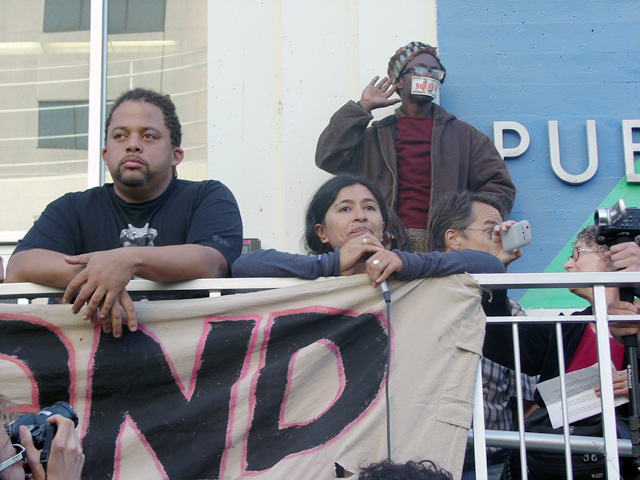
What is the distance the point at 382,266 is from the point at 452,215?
1229 millimetres

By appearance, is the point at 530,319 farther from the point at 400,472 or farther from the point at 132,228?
the point at 132,228

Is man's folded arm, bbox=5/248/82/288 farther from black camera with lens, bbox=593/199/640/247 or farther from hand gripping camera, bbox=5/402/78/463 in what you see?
black camera with lens, bbox=593/199/640/247

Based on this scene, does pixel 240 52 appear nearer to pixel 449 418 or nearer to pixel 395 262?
pixel 395 262

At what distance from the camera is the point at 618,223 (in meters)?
3.16

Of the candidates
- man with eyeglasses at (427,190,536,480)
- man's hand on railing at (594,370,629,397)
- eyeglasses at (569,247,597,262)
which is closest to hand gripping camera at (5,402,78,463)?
man with eyeglasses at (427,190,536,480)

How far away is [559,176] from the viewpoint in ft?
17.3

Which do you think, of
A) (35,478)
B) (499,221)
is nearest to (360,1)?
(499,221)

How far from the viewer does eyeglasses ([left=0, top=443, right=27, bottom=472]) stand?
6.96 ft

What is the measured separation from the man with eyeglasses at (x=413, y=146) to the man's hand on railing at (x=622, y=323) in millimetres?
1719

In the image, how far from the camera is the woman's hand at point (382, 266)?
291 cm

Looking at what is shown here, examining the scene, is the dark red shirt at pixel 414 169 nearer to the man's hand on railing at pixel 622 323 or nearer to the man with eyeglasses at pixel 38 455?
the man's hand on railing at pixel 622 323

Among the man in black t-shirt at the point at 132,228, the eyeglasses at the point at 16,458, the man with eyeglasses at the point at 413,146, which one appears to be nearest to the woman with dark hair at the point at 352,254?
the man in black t-shirt at the point at 132,228

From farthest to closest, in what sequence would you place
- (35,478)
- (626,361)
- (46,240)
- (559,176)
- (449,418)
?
(559,176) → (46,240) → (626,361) → (449,418) → (35,478)

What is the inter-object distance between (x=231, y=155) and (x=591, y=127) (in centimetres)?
233
